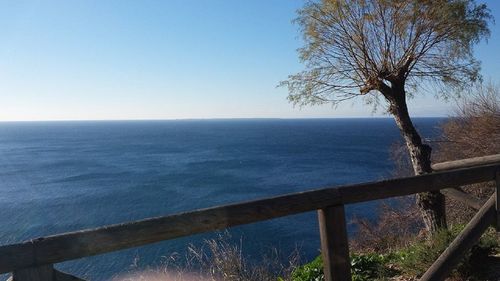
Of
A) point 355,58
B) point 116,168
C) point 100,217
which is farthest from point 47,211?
point 355,58

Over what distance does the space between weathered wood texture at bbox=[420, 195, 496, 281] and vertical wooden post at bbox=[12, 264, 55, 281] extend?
2.87 meters

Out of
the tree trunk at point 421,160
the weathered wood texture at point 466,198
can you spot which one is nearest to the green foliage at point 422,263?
the weathered wood texture at point 466,198

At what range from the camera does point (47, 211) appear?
40.5 m

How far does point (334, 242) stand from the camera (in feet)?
11.4

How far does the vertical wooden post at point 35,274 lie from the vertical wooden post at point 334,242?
1.85 meters

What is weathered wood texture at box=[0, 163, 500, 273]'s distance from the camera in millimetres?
2416

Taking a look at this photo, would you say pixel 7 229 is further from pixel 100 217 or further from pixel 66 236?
pixel 66 236

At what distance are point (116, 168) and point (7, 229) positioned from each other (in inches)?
1477

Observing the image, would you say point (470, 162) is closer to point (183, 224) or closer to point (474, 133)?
point (183, 224)

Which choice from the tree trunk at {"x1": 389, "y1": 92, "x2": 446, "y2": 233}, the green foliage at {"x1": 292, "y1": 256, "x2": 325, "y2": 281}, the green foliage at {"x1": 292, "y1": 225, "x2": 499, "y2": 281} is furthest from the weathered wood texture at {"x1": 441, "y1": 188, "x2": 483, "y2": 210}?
the tree trunk at {"x1": 389, "y1": 92, "x2": 446, "y2": 233}

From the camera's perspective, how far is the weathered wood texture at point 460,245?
392 cm

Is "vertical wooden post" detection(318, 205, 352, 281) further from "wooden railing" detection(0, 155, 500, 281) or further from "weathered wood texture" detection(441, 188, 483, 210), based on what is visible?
"weathered wood texture" detection(441, 188, 483, 210)

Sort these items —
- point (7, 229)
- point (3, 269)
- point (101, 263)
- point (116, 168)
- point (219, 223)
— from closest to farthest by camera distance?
point (3, 269)
point (219, 223)
point (101, 263)
point (7, 229)
point (116, 168)

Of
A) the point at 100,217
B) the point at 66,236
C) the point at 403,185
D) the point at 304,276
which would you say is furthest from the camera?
the point at 100,217
